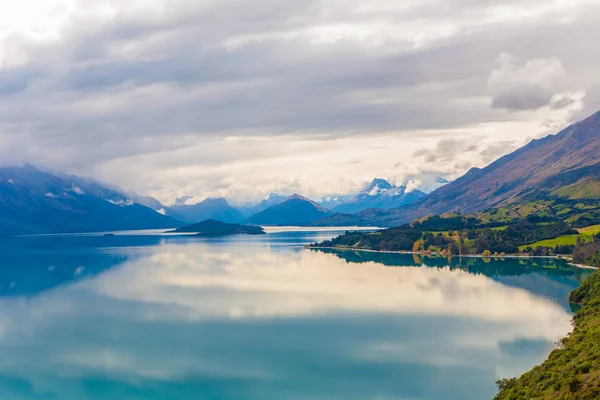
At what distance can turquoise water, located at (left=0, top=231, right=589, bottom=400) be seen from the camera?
5162 centimetres

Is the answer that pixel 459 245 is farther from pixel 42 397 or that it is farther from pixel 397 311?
pixel 42 397

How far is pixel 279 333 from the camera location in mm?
71188

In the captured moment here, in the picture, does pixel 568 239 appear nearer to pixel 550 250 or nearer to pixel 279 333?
pixel 550 250

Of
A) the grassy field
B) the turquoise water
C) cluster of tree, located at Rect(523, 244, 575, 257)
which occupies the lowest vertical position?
the turquoise water

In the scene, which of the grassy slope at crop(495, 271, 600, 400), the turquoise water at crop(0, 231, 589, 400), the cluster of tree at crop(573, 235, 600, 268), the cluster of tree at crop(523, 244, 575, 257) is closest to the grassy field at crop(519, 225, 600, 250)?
the cluster of tree at crop(523, 244, 575, 257)

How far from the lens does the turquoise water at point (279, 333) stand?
169ft

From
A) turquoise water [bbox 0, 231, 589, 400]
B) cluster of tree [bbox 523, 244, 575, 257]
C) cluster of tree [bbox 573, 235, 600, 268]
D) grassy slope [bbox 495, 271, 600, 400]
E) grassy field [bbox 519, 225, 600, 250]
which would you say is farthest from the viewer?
grassy field [bbox 519, 225, 600, 250]

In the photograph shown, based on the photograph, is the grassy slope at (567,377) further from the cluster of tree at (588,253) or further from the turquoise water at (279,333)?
the cluster of tree at (588,253)

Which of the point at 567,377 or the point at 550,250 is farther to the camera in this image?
the point at 550,250

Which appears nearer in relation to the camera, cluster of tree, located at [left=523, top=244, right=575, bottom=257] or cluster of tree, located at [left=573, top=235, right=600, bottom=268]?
cluster of tree, located at [left=573, top=235, right=600, bottom=268]

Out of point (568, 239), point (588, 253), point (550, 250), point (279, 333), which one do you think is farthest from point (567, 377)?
point (568, 239)

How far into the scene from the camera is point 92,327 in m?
77.4

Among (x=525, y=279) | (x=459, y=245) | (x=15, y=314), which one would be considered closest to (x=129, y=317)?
(x=15, y=314)

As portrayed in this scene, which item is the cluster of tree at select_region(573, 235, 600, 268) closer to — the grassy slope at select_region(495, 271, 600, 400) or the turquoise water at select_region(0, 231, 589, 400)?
the turquoise water at select_region(0, 231, 589, 400)
